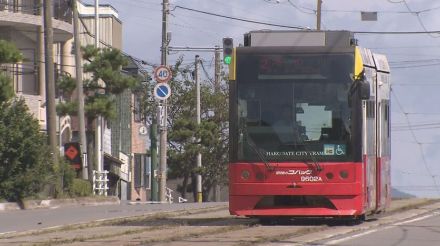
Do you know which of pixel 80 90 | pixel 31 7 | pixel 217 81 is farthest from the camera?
pixel 217 81

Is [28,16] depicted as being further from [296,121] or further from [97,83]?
[296,121]

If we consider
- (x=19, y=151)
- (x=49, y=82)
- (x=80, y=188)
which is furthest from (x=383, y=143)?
(x=80, y=188)

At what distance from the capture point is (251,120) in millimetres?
18656

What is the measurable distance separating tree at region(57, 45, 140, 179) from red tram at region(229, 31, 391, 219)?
22.1 meters

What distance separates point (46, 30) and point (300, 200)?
667 inches

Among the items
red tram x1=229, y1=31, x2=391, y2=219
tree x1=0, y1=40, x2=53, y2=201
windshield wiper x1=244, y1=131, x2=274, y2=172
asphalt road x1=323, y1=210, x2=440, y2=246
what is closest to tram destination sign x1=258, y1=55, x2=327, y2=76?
red tram x1=229, y1=31, x2=391, y2=219

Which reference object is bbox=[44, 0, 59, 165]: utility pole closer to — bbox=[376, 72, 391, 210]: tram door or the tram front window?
bbox=[376, 72, 391, 210]: tram door

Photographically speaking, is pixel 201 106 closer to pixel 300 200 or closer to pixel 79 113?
pixel 79 113

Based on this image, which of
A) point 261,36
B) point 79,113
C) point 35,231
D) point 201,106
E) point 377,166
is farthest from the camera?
point 201,106

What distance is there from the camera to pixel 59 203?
32.1m

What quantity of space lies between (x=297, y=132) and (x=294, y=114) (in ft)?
1.10

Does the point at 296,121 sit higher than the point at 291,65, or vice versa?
the point at 291,65

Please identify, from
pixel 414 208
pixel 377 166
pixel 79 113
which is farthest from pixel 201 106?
pixel 377 166

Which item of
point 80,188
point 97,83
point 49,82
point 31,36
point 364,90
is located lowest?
point 80,188
